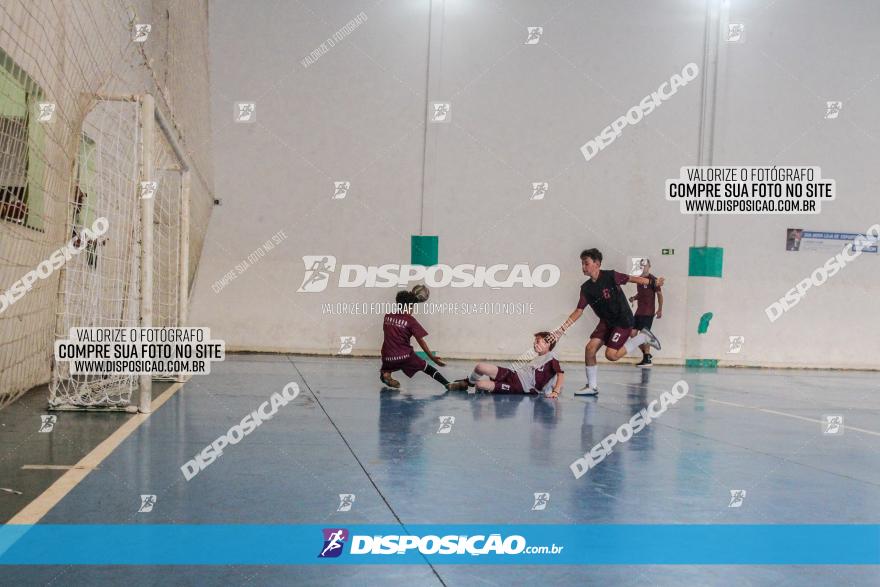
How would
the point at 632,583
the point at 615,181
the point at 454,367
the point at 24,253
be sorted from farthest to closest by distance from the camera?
the point at 615,181 < the point at 454,367 < the point at 24,253 < the point at 632,583

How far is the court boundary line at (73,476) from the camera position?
396 cm

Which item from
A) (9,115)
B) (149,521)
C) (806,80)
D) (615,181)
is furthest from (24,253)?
(806,80)

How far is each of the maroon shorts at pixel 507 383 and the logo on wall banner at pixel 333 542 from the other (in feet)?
22.2

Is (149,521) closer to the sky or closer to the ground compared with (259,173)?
Result: closer to the ground

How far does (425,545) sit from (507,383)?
6.96m

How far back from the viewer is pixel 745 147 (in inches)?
701

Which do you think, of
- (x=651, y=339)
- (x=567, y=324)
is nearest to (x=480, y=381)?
(x=567, y=324)

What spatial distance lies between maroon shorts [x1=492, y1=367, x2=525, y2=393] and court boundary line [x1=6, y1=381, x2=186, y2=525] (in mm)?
4778

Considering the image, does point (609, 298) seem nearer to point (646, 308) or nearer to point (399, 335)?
point (399, 335)

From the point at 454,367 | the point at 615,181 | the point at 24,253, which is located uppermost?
the point at 615,181

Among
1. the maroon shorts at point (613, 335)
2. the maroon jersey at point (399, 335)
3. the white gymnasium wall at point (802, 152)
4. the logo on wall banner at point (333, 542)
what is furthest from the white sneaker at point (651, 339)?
the logo on wall banner at point (333, 542)

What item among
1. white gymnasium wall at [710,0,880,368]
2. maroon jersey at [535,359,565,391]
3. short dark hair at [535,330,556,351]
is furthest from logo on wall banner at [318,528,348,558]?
white gymnasium wall at [710,0,880,368]

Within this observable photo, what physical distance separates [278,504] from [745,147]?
53.3ft

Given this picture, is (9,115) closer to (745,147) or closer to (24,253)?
(24,253)
